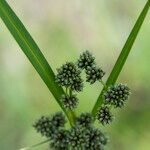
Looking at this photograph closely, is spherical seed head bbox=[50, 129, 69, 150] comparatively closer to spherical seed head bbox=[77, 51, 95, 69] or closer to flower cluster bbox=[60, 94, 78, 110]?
flower cluster bbox=[60, 94, 78, 110]

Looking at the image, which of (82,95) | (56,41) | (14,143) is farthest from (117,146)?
(56,41)

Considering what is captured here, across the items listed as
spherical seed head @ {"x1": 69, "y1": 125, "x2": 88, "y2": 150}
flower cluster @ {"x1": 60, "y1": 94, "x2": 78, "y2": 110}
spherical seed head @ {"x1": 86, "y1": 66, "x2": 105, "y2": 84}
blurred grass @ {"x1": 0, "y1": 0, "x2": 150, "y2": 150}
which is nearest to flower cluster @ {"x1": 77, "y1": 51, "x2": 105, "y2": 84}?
spherical seed head @ {"x1": 86, "y1": 66, "x2": 105, "y2": 84}

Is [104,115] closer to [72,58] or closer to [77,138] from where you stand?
[77,138]

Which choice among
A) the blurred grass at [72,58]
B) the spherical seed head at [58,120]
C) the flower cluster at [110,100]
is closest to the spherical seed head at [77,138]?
the flower cluster at [110,100]

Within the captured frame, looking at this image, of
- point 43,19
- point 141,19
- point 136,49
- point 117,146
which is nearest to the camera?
point 141,19

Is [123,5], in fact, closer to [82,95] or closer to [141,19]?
[82,95]

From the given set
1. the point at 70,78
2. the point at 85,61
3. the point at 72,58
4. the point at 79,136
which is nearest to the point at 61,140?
the point at 79,136

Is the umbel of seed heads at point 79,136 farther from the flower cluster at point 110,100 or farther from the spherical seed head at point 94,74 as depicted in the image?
the spherical seed head at point 94,74
